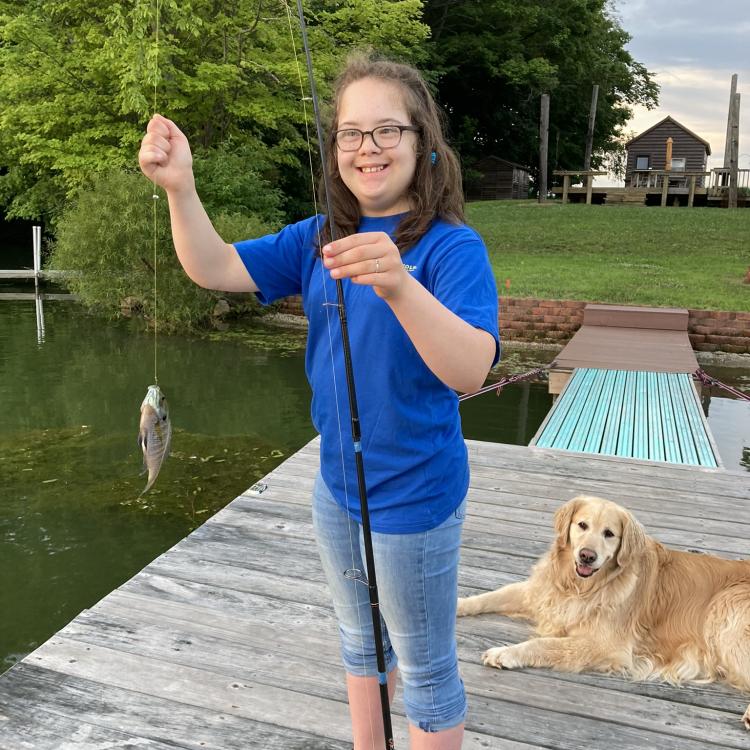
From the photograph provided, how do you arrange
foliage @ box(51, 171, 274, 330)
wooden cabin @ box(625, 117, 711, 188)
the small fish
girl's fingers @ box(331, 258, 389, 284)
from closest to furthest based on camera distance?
girl's fingers @ box(331, 258, 389, 284) < the small fish < foliage @ box(51, 171, 274, 330) < wooden cabin @ box(625, 117, 711, 188)

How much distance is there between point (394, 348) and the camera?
1.65 m

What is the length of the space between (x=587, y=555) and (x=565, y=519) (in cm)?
19

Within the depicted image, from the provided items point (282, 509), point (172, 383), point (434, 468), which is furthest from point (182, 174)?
Result: point (172, 383)

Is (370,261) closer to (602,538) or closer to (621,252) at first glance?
(602,538)

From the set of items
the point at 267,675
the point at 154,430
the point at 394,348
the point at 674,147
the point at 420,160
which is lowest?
the point at 267,675

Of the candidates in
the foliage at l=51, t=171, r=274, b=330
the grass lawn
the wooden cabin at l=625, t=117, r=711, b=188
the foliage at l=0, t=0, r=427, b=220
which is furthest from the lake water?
the wooden cabin at l=625, t=117, r=711, b=188

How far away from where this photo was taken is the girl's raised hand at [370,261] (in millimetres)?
1338

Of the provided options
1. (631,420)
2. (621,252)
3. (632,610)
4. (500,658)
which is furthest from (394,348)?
(621,252)

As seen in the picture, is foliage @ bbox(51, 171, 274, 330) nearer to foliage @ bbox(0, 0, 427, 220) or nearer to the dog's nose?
foliage @ bbox(0, 0, 427, 220)

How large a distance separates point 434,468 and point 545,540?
246 cm

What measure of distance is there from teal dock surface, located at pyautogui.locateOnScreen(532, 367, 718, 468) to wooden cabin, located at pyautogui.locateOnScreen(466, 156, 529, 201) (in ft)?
92.6

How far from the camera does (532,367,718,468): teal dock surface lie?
5.64 meters

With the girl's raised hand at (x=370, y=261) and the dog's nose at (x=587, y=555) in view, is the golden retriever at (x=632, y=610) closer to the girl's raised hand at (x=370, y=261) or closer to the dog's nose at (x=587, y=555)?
the dog's nose at (x=587, y=555)

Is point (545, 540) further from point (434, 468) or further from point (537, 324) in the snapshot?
point (537, 324)
